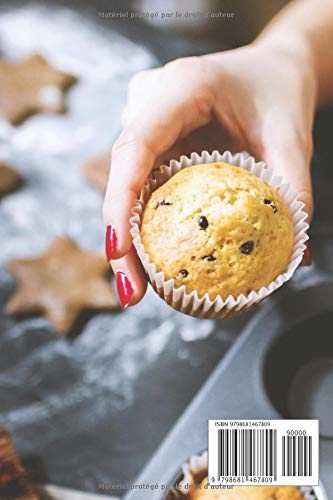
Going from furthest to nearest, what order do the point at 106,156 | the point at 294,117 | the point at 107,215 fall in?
the point at 106,156, the point at 294,117, the point at 107,215

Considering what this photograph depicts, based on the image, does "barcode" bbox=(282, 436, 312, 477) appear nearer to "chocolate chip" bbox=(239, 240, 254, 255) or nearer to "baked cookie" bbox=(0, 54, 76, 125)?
"chocolate chip" bbox=(239, 240, 254, 255)

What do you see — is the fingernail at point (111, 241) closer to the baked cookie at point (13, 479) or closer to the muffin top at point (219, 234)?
the muffin top at point (219, 234)

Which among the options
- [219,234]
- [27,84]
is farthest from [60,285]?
[219,234]

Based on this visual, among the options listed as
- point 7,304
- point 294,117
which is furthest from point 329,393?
point 7,304

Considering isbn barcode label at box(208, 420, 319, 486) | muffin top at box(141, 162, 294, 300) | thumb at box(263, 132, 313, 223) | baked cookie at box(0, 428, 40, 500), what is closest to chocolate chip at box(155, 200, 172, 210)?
muffin top at box(141, 162, 294, 300)

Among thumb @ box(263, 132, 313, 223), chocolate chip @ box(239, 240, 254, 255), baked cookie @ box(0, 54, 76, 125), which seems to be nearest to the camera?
chocolate chip @ box(239, 240, 254, 255)

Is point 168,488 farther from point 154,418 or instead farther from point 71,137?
point 71,137

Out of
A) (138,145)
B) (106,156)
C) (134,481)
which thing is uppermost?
(138,145)
